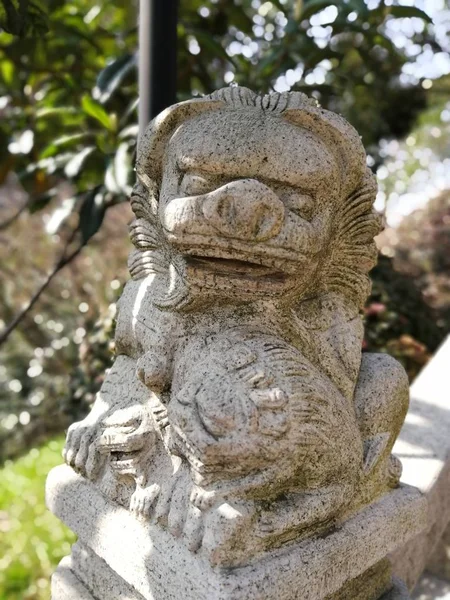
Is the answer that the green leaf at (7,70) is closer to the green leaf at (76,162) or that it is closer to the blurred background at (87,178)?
the blurred background at (87,178)

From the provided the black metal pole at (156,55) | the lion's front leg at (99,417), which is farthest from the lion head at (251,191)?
the black metal pole at (156,55)

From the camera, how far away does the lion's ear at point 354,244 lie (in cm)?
129

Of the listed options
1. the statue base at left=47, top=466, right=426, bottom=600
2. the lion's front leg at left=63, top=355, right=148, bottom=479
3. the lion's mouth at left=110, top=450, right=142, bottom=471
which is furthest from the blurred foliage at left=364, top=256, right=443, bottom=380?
the lion's mouth at left=110, top=450, right=142, bottom=471

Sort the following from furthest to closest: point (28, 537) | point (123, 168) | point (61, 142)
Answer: point (28, 537) → point (61, 142) → point (123, 168)

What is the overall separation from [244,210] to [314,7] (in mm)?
1572

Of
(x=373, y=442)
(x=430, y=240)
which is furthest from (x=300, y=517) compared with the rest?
(x=430, y=240)

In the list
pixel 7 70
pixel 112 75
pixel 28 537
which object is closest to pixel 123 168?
pixel 112 75

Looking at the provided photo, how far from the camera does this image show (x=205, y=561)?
1.05 m

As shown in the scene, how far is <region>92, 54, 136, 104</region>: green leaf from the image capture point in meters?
2.13

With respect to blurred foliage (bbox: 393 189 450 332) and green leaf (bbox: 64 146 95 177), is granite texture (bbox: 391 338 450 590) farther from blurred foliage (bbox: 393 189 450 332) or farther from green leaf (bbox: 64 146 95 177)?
blurred foliage (bbox: 393 189 450 332)

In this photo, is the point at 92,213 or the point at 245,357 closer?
the point at 245,357

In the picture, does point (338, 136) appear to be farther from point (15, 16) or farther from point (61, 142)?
point (61, 142)

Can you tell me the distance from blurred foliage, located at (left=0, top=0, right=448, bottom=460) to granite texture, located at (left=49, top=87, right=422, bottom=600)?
953 mm

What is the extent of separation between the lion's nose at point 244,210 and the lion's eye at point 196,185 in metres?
0.05
